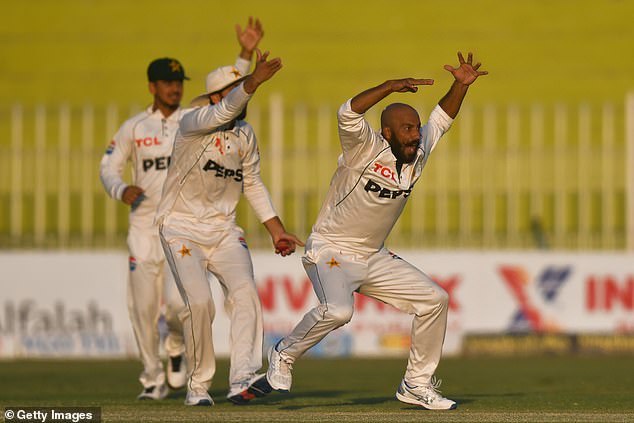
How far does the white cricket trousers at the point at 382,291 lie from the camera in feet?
27.5

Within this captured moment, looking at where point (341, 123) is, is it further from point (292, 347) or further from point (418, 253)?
point (418, 253)

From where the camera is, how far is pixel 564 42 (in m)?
22.9

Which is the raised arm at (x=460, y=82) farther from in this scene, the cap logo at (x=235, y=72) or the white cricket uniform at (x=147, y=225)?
the white cricket uniform at (x=147, y=225)

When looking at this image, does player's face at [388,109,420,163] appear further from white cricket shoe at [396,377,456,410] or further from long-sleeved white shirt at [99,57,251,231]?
long-sleeved white shirt at [99,57,251,231]

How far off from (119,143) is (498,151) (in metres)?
9.07

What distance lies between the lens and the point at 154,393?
383 inches

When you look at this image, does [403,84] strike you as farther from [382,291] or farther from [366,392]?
[366,392]

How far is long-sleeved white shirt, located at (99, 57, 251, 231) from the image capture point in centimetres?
1002

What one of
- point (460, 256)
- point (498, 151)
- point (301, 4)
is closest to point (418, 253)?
point (460, 256)

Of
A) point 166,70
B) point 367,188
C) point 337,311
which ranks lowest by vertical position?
point 337,311

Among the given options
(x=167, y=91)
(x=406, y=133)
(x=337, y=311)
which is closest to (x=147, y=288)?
(x=167, y=91)

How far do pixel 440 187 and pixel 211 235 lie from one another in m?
9.98

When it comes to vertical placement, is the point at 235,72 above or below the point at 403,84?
above

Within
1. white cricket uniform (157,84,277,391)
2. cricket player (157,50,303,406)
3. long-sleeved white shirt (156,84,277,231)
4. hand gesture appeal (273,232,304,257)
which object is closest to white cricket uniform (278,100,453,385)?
hand gesture appeal (273,232,304,257)
